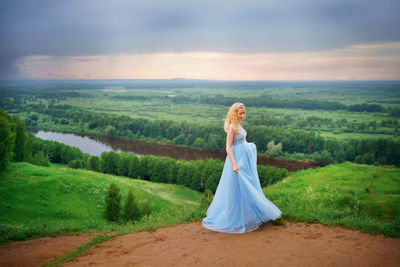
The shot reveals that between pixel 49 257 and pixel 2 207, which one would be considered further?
pixel 2 207

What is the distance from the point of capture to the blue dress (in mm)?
7594

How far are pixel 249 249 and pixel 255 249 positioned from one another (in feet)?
0.42

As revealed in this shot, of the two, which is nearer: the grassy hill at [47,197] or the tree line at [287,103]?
the grassy hill at [47,197]

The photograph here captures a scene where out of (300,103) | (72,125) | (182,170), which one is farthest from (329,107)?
(72,125)

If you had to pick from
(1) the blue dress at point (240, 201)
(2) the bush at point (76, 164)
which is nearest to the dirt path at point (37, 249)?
(1) the blue dress at point (240, 201)

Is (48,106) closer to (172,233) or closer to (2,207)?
(2,207)

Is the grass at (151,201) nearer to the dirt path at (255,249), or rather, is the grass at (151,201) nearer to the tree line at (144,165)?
the dirt path at (255,249)

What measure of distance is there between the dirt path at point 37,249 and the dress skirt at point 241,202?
406cm

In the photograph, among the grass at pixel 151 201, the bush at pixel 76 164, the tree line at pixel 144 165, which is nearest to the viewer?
the grass at pixel 151 201

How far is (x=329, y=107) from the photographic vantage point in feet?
440

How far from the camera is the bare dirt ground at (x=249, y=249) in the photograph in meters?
5.82

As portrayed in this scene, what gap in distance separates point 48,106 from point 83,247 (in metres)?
160

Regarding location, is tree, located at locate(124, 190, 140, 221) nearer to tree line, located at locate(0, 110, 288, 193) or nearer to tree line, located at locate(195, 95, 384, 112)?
tree line, located at locate(0, 110, 288, 193)

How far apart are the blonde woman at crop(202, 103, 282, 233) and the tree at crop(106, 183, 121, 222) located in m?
17.6
